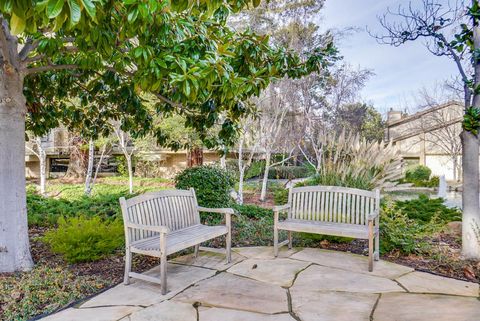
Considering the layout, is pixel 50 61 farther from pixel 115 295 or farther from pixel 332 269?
pixel 332 269

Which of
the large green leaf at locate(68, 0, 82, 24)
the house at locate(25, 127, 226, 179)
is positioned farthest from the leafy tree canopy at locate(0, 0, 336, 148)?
the house at locate(25, 127, 226, 179)

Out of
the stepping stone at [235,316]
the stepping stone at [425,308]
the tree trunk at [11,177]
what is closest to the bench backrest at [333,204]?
the stepping stone at [425,308]

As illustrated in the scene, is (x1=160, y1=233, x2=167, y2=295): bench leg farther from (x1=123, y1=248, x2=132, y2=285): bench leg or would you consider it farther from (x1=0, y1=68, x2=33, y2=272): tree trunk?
(x1=0, y1=68, x2=33, y2=272): tree trunk

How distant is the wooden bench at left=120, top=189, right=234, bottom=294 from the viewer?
9.38 feet

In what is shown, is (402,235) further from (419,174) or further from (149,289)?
(419,174)

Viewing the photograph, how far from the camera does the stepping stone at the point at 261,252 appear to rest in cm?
387

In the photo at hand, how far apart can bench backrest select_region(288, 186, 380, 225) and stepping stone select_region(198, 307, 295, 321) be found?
186cm

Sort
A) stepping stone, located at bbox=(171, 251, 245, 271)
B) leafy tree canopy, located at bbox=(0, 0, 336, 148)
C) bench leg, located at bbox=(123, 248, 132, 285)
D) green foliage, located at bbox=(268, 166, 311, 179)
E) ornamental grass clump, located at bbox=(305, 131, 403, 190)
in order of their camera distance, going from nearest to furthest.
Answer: leafy tree canopy, located at bbox=(0, 0, 336, 148) < bench leg, located at bbox=(123, 248, 132, 285) < stepping stone, located at bbox=(171, 251, 245, 271) < ornamental grass clump, located at bbox=(305, 131, 403, 190) < green foliage, located at bbox=(268, 166, 311, 179)

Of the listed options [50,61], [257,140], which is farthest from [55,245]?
[257,140]

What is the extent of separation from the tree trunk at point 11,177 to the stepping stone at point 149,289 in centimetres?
113

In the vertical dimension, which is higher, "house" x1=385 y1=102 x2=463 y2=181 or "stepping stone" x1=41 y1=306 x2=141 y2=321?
"house" x1=385 y1=102 x2=463 y2=181

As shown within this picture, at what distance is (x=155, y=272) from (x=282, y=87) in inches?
290

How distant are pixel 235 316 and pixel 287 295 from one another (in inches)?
22.9

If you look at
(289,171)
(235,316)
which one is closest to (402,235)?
(235,316)
